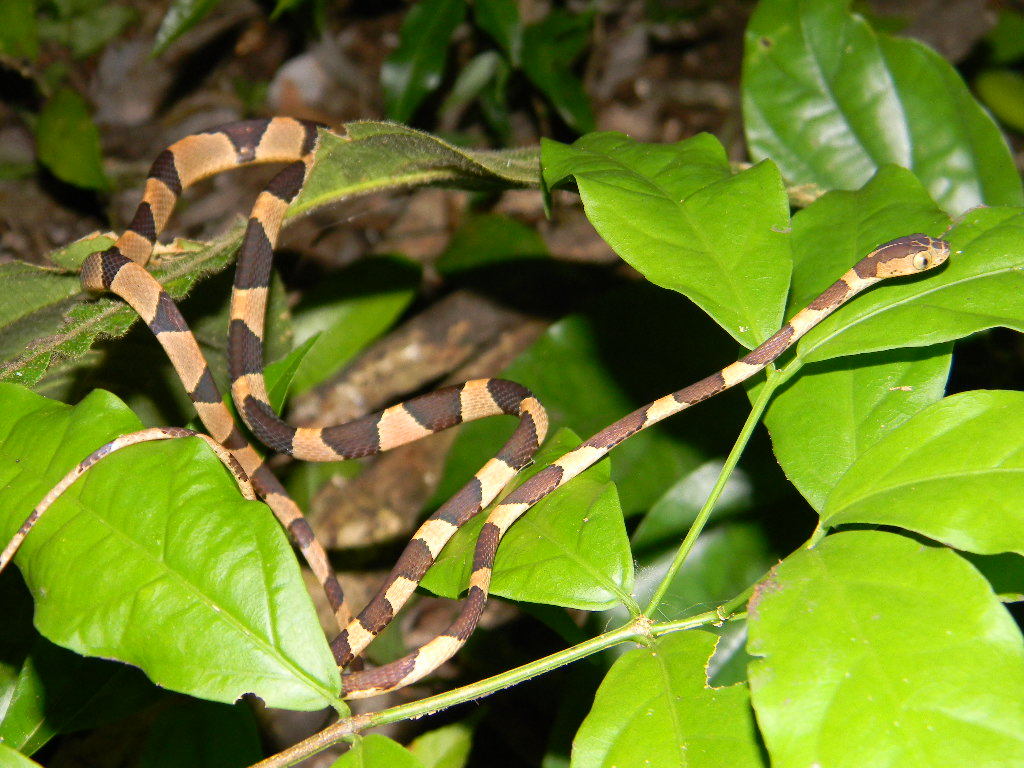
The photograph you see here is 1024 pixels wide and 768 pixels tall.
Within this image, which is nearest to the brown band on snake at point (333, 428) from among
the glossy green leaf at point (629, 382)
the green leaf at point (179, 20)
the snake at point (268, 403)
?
the snake at point (268, 403)

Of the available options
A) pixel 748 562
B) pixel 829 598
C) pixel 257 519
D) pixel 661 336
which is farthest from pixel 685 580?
pixel 257 519

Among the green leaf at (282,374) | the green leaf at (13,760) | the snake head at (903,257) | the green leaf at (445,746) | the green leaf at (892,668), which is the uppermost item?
the snake head at (903,257)

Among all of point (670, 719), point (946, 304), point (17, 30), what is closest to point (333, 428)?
point (670, 719)

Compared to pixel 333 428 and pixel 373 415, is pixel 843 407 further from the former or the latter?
pixel 333 428

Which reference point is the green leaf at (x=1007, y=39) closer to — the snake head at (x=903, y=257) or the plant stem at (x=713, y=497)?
the snake head at (x=903, y=257)

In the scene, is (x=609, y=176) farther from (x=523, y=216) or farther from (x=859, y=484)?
(x=523, y=216)
